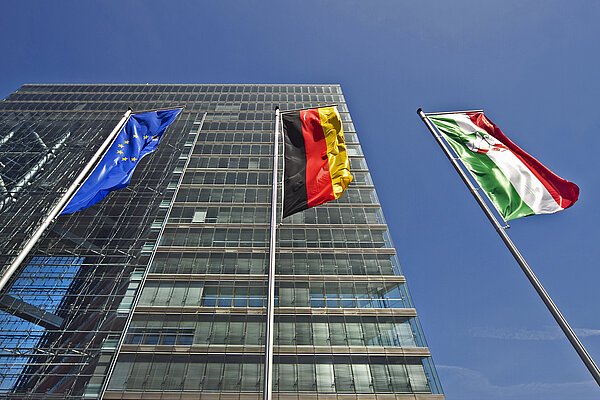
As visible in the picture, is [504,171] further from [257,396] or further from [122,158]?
[257,396]

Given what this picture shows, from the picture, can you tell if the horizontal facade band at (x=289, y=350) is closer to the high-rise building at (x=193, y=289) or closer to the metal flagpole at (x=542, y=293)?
the high-rise building at (x=193, y=289)

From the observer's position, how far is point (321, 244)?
100 feet

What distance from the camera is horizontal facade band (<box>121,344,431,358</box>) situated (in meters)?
22.5

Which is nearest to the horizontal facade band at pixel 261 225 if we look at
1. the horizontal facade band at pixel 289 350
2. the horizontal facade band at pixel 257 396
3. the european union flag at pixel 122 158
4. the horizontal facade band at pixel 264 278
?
the horizontal facade band at pixel 264 278

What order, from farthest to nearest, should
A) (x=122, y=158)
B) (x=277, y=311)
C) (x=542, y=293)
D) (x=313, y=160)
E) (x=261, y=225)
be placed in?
(x=261, y=225)
(x=277, y=311)
(x=122, y=158)
(x=313, y=160)
(x=542, y=293)

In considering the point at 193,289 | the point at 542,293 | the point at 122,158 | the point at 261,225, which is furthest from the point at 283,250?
the point at 542,293

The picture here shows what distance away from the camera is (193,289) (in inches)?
1047

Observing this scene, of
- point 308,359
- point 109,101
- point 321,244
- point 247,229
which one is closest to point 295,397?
point 308,359

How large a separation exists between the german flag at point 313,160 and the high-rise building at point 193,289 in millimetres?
15191

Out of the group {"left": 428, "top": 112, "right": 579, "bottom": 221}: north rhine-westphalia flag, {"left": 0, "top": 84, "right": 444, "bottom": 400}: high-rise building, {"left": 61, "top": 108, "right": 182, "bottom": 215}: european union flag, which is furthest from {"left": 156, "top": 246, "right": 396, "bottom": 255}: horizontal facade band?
{"left": 428, "top": 112, "right": 579, "bottom": 221}: north rhine-westphalia flag

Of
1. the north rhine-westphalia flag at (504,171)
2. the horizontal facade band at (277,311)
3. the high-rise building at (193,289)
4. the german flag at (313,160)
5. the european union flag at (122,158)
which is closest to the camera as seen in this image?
the north rhine-westphalia flag at (504,171)

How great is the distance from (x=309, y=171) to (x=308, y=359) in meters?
15.6

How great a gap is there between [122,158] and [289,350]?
16.5 meters

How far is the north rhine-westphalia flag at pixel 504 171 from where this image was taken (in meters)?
11.2
